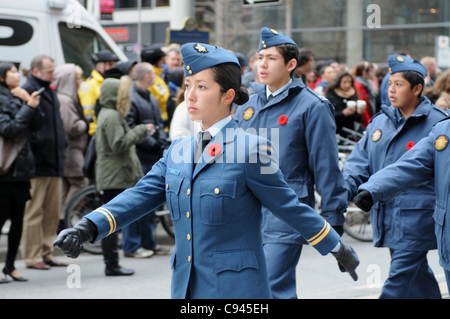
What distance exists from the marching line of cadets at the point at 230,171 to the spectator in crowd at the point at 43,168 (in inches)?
0.6

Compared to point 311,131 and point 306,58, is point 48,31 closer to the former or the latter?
point 306,58

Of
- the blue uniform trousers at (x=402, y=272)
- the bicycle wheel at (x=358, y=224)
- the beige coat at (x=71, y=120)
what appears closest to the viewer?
the blue uniform trousers at (x=402, y=272)

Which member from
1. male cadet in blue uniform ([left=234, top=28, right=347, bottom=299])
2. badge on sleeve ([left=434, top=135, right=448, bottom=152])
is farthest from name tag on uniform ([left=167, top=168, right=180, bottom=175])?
badge on sleeve ([left=434, top=135, right=448, bottom=152])

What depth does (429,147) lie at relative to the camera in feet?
12.7

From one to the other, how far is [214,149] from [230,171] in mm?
126

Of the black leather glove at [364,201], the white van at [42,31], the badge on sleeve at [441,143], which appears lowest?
the black leather glove at [364,201]

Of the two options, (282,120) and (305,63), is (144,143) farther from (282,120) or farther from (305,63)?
(282,120)

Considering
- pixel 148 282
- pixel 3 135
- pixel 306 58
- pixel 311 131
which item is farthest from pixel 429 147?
pixel 306 58

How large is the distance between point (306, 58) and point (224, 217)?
5768mm

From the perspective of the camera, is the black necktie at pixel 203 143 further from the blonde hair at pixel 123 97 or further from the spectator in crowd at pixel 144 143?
the spectator in crowd at pixel 144 143

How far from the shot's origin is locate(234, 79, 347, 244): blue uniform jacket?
4.33 m

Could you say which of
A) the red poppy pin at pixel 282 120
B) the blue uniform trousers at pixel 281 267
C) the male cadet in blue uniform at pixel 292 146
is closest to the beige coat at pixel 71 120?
the male cadet in blue uniform at pixel 292 146

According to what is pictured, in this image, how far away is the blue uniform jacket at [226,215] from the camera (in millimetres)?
2867
